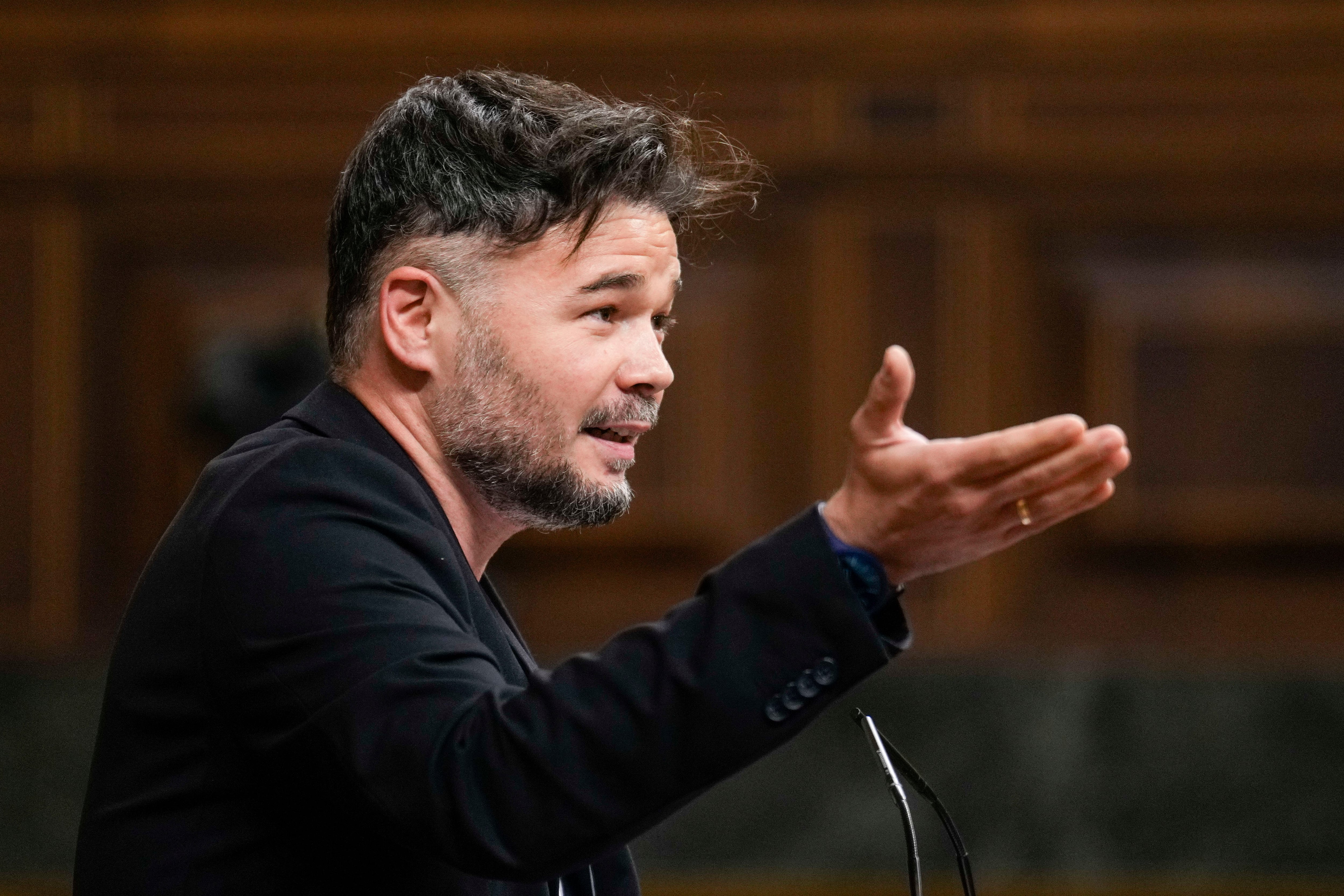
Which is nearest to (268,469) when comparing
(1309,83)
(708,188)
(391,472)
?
(391,472)

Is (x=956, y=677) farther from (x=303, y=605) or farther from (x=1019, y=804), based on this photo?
(x=303, y=605)

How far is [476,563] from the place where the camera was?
1763 mm

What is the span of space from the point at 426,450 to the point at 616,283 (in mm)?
238

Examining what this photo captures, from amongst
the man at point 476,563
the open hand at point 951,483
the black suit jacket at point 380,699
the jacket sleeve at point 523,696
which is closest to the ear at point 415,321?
the man at point 476,563

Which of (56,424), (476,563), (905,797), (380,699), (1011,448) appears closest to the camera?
(1011,448)

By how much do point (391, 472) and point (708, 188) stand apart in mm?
510

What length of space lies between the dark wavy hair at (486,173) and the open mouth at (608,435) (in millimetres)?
170

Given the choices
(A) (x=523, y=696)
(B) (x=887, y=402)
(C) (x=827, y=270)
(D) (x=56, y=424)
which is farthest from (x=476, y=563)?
(D) (x=56, y=424)

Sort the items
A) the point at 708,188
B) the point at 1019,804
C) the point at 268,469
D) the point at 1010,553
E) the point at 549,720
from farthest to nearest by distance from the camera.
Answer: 1. the point at 1010,553
2. the point at 1019,804
3. the point at 708,188
4. the point at 268,469
5. the point at 549,720

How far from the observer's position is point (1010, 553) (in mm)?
4766

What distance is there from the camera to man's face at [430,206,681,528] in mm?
1630

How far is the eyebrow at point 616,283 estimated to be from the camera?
162 centimetres

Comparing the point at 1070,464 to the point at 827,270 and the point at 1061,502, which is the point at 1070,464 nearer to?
the point at 1061,502

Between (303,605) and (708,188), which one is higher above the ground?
(708,188)
